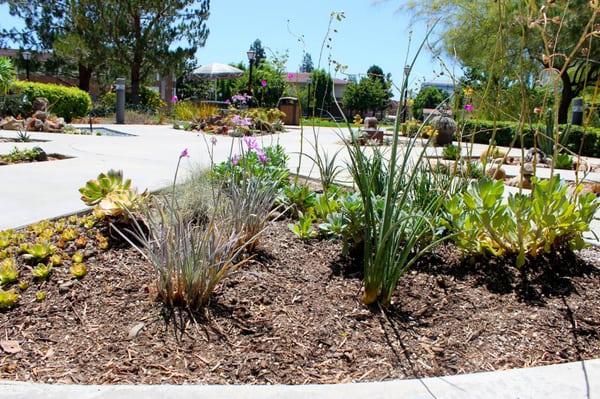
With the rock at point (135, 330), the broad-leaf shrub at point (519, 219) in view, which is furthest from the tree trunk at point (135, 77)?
the rock at point (135, 330)

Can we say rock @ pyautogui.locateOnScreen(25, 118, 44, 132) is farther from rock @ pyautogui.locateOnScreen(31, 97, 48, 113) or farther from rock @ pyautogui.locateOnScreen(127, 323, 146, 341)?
rock @ pyautogui.locateOnScreen(127, 323, 146, 341)

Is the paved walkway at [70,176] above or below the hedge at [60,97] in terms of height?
below

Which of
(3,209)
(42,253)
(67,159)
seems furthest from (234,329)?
(67,159)

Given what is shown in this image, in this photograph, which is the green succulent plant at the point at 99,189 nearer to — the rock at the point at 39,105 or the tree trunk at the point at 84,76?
the rock at the point at 39,105

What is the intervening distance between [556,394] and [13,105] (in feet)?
51.3

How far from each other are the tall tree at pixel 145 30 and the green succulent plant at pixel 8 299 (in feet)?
74.8

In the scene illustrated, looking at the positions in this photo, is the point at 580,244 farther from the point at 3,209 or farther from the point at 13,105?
the point at 13,105

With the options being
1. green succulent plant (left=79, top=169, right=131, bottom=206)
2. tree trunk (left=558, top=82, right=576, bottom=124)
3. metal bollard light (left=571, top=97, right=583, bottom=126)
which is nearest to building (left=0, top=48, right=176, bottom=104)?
tree trunk (left=558, top=82, right=576, bottom=124)

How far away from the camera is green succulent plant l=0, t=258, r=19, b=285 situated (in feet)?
7.22

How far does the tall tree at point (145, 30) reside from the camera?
73.7 ft

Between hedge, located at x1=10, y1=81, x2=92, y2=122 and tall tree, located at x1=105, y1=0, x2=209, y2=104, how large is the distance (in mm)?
5431

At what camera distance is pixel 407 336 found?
1937 millimetres

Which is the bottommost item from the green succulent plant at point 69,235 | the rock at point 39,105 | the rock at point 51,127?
the green succulent plant at point 69,235

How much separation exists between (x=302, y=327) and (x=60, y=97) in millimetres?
17295
